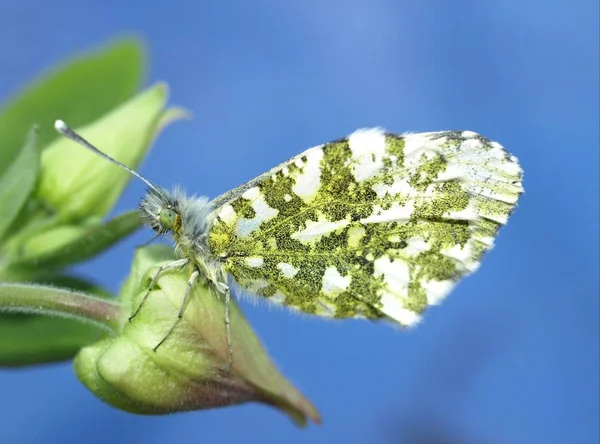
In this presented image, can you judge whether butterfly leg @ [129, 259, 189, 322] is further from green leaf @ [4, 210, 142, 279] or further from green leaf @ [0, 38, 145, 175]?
green leaf @ [0, 38, 145, 175]

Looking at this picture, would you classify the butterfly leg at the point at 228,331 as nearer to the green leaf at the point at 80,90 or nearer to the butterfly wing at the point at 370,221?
the butterfly wing at the point at 370,221

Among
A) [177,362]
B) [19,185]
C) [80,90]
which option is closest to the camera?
[177,362]

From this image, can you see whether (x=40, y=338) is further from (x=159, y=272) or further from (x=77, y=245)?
(x=159, y=272)

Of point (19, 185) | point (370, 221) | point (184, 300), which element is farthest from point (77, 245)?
point (370, 221)

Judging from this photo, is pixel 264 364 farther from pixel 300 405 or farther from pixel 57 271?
pixel 57 271

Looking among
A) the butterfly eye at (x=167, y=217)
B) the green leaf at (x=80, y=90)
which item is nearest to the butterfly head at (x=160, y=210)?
the butterfly eye at (x=167, y=217)
